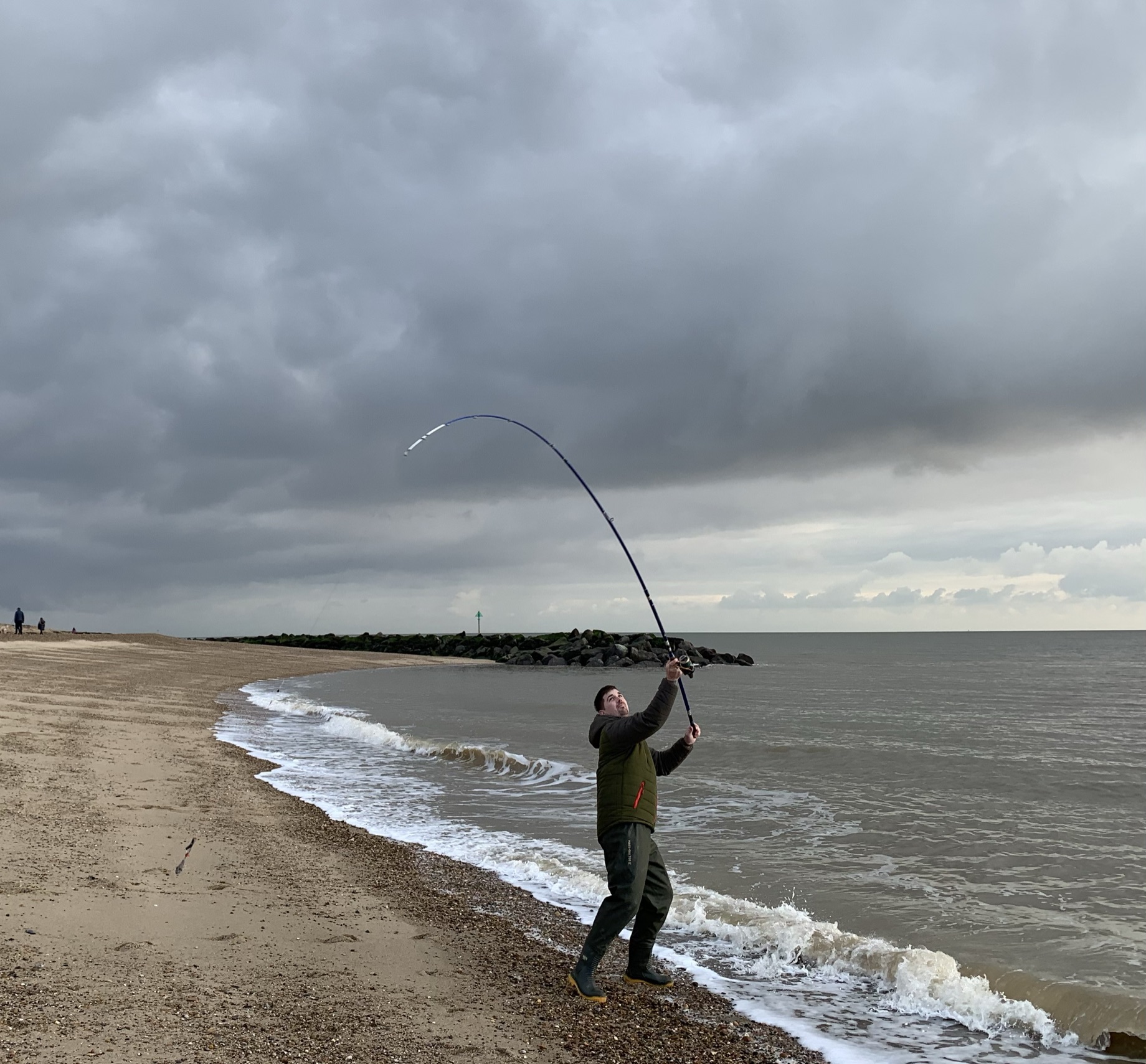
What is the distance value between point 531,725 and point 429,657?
5462 cm

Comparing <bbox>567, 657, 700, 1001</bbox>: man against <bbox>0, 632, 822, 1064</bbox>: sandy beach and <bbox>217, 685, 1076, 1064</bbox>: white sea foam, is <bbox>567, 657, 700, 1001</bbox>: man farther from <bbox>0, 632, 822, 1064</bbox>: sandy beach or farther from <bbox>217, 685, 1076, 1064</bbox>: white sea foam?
<bbox>217, 685, 1076, 1064</bbox>: white sea foam

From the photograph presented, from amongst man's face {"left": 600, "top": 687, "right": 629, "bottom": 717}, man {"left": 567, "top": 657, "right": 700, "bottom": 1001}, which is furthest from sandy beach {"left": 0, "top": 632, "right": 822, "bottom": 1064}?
man's face {"left": 600, "top": 687, "right": 629, "bottom": 717}

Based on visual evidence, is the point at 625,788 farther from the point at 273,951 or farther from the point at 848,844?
the point at 848,844

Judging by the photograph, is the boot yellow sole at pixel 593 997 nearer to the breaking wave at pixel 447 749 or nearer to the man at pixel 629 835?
the man at pixel 629 835

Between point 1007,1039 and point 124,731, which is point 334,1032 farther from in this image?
point 124,731

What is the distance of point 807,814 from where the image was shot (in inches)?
483

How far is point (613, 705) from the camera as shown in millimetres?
5551

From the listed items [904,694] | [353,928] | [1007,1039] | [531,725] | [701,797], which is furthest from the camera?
[904,694]

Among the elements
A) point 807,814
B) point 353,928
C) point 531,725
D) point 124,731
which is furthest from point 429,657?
point 353,928

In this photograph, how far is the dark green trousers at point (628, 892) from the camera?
17.1ft

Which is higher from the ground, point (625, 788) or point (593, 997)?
point (625, 788)

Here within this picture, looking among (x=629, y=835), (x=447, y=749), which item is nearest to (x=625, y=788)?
(x=629, y=835)

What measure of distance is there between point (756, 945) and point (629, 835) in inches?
90.6

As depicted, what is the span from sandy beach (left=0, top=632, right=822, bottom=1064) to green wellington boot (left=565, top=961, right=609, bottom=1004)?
12cm
